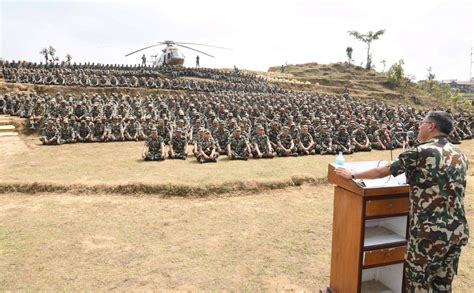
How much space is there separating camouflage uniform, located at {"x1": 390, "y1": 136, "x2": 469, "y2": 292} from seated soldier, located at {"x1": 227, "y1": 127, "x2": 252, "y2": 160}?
7088mm

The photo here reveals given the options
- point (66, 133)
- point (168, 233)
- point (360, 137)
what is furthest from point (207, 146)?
point (66, 133)

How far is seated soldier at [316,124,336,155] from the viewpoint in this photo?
416 inches

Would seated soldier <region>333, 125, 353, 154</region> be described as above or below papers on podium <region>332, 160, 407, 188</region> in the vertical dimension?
→ below

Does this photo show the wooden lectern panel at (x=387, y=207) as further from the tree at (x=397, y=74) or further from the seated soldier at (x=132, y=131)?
the tree at (x=397, y=74)

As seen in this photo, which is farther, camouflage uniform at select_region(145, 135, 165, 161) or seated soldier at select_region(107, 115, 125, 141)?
seated soldier at select_region(107, 115, 125, 141)

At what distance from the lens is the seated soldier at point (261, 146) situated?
9.73 meters

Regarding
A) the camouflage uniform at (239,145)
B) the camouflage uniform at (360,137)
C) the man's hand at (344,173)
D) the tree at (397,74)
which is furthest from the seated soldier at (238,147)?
the tree at (397,74)

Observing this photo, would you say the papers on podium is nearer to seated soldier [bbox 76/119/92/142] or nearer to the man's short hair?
the man's short hair

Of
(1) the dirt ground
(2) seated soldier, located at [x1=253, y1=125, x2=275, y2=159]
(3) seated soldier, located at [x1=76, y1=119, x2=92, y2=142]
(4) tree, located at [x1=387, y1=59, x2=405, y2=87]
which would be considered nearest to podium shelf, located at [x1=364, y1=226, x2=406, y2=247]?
(1) the dirt ground

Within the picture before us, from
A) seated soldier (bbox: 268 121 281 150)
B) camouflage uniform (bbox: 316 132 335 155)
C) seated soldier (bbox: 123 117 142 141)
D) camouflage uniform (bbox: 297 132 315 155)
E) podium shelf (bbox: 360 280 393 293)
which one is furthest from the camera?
seated soldier (bbox: 123 117 142 141)

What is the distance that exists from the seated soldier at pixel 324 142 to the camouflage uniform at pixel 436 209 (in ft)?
26.9

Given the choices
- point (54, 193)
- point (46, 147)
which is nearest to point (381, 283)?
point (54, 193)

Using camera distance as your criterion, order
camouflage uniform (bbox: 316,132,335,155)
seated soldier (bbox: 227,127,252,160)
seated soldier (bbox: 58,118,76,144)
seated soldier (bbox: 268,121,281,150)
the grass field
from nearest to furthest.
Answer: the grass field, seated soldier (bbox: 227,127,252,160), camouflage uniform (bbox: 316,132,335,155), seated soldier (bbox: 268,121,281,150), seated soldier (bbox: 58,118,76,144)

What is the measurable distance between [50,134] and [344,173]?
36.6 feet
